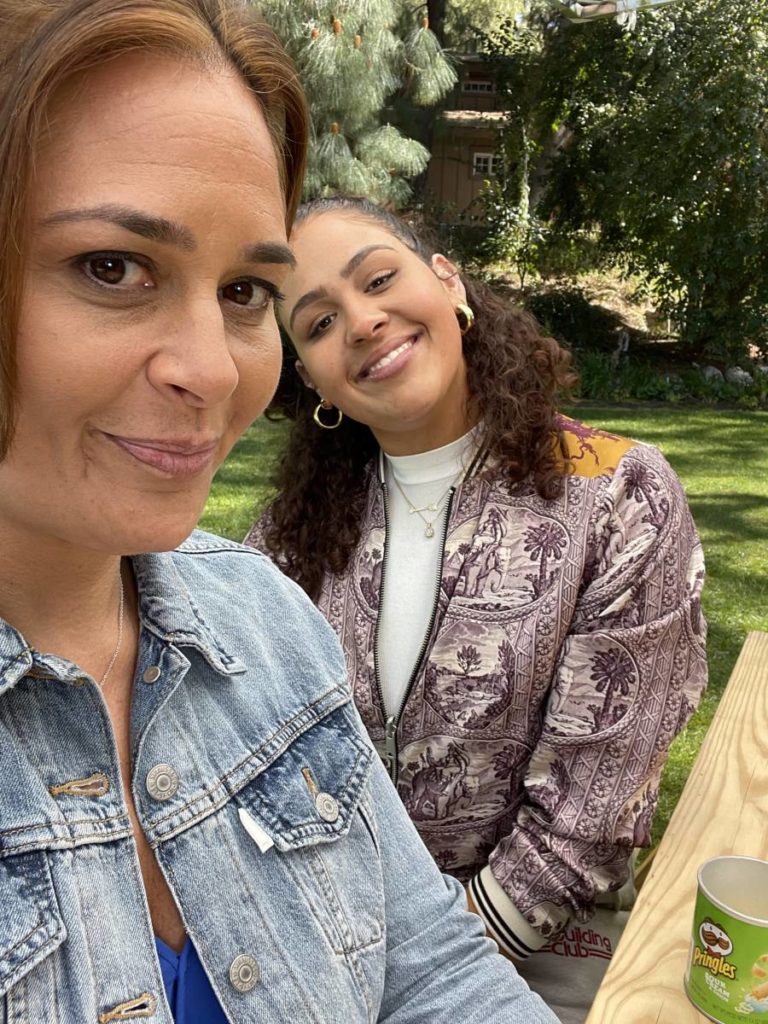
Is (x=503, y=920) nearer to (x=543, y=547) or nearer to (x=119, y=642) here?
(x=543, y=547)

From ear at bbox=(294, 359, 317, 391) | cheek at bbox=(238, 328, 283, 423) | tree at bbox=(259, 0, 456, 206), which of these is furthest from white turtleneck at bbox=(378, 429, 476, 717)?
tree at bbox=(259, 0, 456, 206)

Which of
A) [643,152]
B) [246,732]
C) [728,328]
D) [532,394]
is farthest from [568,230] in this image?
[246,732]

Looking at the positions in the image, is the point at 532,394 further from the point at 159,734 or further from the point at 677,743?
the point at 677,743

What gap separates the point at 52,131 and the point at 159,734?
0.63m

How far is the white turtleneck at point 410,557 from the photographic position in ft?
6.97

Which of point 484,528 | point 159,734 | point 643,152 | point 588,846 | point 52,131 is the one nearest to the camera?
point 52,131

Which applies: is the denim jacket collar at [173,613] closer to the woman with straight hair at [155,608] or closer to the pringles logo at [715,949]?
the woman with straight hair at [155,608]

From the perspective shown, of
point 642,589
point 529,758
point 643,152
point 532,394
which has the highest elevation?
point 643,152

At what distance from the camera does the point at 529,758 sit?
81.1 inches

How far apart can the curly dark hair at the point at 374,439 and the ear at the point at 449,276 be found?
0.03m

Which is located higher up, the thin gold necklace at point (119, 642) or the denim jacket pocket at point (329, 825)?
the thin gold necklace at point (119, 642)

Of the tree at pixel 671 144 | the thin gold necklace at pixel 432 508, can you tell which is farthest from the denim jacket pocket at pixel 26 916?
the tree at pixel 671 144

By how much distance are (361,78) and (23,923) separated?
29.8 feet

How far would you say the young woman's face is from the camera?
7.01 feet
